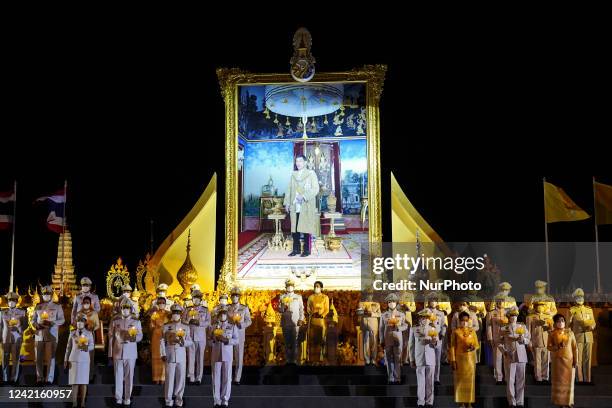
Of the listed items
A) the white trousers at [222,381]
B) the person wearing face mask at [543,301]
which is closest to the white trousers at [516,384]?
the person wearing face mask at [543,301]

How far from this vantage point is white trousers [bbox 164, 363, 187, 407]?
1020cm

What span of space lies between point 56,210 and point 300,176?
451 centimetres

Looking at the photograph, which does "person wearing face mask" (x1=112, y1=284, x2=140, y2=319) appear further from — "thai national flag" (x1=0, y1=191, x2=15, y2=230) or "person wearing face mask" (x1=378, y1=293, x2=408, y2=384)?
"thai national flag" (x1=0, y1=191, x2=15, y2=230)

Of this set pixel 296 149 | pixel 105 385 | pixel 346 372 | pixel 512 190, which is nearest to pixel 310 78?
pixel 296 149

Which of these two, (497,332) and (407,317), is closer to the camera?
(497,332)

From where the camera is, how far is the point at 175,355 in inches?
404

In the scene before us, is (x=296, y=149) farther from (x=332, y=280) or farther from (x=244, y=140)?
(x=332, y=280)

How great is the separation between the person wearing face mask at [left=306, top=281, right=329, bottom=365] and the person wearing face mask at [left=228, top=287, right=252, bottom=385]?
111cm

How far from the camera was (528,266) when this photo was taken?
14.6 metres

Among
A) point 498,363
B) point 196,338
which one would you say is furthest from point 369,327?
point 196,338

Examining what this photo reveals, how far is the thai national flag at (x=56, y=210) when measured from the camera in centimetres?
1433

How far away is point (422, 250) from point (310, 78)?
12.3 feet

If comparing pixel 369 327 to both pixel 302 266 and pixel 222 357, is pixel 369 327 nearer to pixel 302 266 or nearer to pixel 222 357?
pixel 222 357

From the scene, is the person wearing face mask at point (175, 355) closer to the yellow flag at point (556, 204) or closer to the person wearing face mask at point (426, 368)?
the person wearing face mask at point (426, 368)
